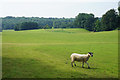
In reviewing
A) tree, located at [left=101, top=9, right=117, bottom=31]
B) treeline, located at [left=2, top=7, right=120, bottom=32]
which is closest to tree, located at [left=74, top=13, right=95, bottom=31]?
treeline, located at [left=2, top=7, right=120, bottom=32]

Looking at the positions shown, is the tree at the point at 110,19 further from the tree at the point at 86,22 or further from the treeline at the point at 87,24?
the tree at the point at 86,22

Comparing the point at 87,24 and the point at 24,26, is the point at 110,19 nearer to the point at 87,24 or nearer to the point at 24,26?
the point at 87,24

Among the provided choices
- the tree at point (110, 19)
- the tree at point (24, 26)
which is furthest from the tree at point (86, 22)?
the tree at point (24, 26)

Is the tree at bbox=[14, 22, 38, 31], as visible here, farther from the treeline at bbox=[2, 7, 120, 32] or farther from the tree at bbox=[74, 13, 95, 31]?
the tree at bbox=[74, 13, 95, 31]

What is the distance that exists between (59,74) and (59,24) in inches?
4804

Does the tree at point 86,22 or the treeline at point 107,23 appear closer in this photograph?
the treeline at point 107,23

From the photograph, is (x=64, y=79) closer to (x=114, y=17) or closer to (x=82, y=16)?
(x=114, y=17)

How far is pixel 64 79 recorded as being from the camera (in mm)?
12148

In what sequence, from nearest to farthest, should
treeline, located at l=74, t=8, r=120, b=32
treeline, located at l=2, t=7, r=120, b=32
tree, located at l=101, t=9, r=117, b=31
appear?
1. tree, located at l=101, t=9, r=117, b=31
2. treeline, located at l=74, t=8, r=120, b=32
3. treeline, located at l=2, t=7, r=120, b=32

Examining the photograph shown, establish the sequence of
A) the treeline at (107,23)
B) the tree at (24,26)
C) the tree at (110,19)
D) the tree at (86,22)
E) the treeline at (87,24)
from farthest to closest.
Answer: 1. the tree at (24,26)
2. the tree at (86,22)
3. the treeline at (87,24)
4. the treeline at (107,23)
5. the tree at (110,19)

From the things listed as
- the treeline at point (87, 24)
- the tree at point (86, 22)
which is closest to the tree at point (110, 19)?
the treeline at point (87, 24)

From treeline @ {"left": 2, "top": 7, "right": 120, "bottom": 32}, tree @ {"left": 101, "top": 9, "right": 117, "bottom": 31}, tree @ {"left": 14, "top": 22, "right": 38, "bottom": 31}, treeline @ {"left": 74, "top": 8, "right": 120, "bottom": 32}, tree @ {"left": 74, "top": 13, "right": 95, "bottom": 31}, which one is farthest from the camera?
tree @ {"left": 14, "top": 22, "right": 38, "bottom": 31}

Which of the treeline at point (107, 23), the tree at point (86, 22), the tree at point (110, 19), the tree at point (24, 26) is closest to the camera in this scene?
the tree at point (110, 19)

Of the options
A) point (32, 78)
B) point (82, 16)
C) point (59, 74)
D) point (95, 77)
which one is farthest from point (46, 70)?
point (82, 16)
